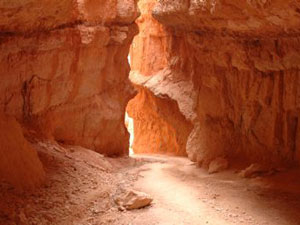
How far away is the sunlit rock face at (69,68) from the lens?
263 inches

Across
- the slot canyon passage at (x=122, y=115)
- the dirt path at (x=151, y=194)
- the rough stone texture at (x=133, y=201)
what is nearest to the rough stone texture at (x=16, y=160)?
the slot canyon passage at (x=122, y=115)

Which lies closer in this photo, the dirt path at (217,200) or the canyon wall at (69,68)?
the dirt path at (217,200)

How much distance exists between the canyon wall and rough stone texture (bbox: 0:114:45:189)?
0.38 feet

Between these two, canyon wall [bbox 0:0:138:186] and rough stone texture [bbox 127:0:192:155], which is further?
rough stone texture [bbox 127:0:192:155]

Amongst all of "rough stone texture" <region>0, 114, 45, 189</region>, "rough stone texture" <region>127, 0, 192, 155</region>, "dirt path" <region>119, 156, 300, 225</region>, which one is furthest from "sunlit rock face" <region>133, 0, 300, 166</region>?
"rough stone texture" <region>0, 114, 45, 189</region>

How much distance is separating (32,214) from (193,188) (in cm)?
287

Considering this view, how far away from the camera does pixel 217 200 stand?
243 inches

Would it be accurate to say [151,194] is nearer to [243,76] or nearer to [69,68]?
[243,76]

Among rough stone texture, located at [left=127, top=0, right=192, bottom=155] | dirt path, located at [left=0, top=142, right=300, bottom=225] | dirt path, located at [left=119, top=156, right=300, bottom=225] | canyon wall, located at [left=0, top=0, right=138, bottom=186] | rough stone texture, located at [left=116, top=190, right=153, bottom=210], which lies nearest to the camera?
dirt path, located at [left=0, top=142, right=300, bottom=225]

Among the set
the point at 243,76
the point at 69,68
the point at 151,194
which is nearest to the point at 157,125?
the point at 69,68

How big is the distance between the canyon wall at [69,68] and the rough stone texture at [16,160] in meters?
0.12

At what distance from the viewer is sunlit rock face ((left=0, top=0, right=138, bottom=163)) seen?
6672 mm

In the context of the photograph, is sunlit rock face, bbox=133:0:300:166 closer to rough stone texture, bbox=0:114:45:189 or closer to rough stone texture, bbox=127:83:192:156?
rough stone texture, bbox=127:83:192:156

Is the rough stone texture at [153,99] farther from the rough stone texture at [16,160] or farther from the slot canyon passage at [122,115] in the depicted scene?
the rough stone texture at [16,160]
